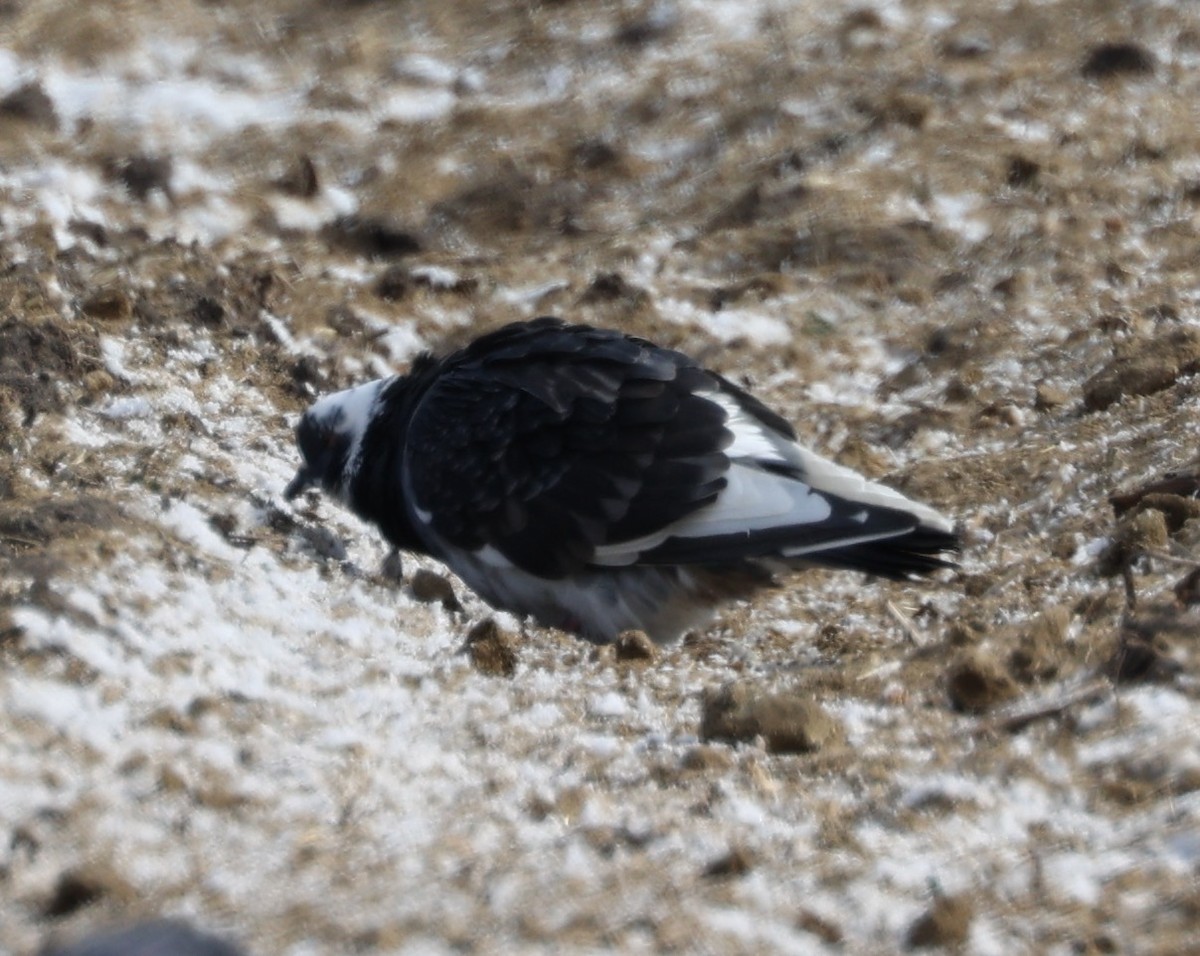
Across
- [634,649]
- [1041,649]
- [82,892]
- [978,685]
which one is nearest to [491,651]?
[634,649]

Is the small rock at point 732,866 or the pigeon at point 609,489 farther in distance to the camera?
the pigeon at point 609,489

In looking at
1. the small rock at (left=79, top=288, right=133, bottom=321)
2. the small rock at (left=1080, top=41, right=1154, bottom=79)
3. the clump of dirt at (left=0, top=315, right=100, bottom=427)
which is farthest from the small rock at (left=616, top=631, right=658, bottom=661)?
the small rock at (left=1080, top=41, right=1154, bottom=79)

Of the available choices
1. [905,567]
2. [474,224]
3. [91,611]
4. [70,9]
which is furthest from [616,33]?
[91,611]

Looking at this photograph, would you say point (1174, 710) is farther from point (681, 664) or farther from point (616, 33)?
point (616, 33)

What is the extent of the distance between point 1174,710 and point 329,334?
3983mm

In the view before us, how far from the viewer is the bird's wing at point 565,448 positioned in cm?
509

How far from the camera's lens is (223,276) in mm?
6559

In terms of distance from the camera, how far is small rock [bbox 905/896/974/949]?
112 inches

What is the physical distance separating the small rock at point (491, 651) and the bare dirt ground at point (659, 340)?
0.01 meters

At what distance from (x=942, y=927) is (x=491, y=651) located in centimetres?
184

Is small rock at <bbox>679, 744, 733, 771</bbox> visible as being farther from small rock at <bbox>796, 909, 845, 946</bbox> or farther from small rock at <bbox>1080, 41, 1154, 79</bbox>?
small rock at <bbox>1080, 41, 1154, 79</bbox>

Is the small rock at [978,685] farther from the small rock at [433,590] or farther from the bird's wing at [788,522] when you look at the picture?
the small rock at [433,590]

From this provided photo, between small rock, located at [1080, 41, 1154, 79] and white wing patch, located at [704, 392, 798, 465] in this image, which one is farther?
small rock, located at [1080, 41, 1154, 79]

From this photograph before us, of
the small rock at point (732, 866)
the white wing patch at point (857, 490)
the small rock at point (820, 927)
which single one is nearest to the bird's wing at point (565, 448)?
the white wing patch at point (857, 490)
